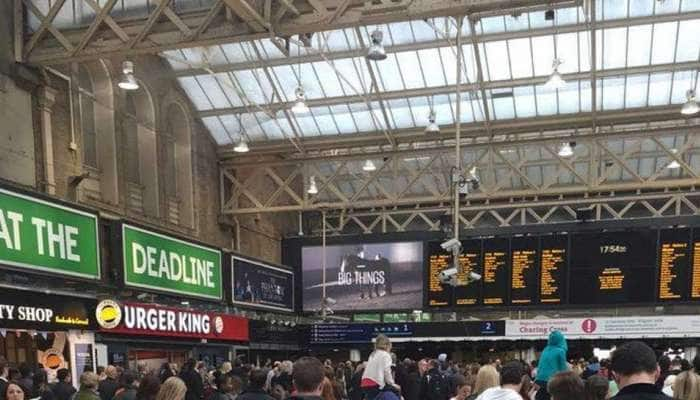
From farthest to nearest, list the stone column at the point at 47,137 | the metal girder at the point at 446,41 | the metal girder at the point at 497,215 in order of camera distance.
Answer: the metal girder at the point at 497,215
the metal girder at the point at 446,41
the stone column at the point at 47,137

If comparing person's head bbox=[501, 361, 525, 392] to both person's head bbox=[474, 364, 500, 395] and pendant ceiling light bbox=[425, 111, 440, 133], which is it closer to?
person's head bbox=[474, 364, 500, 395]

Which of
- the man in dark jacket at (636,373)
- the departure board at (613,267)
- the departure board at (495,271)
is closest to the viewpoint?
the man in dark jacket at (636,373)

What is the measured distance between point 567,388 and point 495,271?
1694cm

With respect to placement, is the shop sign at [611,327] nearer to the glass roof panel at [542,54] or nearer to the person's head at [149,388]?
the glass roof panel at [542,54]

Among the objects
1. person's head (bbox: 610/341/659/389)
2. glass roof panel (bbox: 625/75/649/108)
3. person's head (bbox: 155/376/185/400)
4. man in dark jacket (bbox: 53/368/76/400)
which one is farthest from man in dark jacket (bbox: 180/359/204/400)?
glass roof panel (bbox: 625/75/649/108)

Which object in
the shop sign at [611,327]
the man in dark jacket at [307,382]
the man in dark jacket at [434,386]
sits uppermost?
the man in dark jacket at [307,382]

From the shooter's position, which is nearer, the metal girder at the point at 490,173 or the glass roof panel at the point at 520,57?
the glass roof panel at the point at 520,57

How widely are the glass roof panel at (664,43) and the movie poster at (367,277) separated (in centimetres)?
791

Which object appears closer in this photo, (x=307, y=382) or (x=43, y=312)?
(x=307, y=382)

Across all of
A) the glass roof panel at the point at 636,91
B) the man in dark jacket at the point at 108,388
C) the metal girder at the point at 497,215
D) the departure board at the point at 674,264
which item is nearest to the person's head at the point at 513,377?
the man in dark jacket at the point at 108,388

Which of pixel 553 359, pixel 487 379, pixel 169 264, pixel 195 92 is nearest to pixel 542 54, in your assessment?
pixel 195 92

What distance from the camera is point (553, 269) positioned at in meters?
19.4

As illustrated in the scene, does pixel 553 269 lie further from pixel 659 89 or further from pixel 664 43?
pixel 664 43

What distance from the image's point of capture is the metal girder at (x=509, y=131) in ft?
61.8
